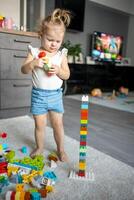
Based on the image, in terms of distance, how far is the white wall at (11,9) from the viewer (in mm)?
2359

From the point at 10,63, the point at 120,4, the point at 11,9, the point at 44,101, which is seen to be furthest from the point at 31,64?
the point at 120,4

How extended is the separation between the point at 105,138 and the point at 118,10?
11.7ft

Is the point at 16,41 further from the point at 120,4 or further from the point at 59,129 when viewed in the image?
the point at 120,4

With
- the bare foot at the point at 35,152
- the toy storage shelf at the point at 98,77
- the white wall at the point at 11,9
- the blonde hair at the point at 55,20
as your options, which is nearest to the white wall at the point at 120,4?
the toy storage shelf at the point at 98,77

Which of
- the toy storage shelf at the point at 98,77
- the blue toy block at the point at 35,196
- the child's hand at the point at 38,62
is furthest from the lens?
the toy storage shelf at the point at 98,77

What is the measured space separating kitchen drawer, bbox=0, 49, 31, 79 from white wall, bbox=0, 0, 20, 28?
0.70 metres

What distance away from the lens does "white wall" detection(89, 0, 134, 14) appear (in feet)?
13.5

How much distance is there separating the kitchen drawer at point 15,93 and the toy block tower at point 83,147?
1.08 meters

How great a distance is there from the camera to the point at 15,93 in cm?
197

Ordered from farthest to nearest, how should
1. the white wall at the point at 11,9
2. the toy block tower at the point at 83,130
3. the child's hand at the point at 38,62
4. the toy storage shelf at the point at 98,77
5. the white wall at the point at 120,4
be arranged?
the white wall at the point at 120,4
the toy storage shelf at the point at 98,77
the white wall at the point at 11,9
the child's hand at the point at 38,62
the toy block tower at the point at 83,130

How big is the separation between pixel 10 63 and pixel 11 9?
840mm

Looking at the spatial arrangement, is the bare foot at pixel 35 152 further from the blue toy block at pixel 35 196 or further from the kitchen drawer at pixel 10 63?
the kitchen drawer at pixel 10 63

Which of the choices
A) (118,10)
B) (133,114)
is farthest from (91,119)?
(118,10)

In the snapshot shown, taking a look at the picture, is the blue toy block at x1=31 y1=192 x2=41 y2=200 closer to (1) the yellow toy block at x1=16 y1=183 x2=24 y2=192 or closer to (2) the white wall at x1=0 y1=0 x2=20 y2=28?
(1) the yellow toy block at x1=16 y1=183 x2=24 y2=192
